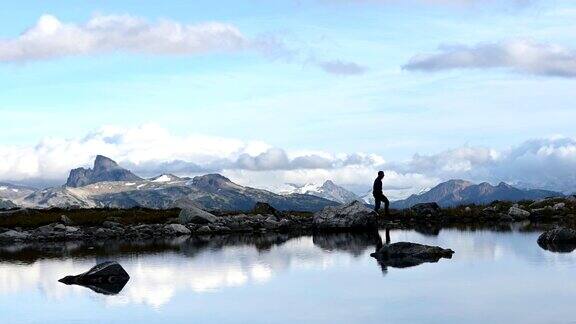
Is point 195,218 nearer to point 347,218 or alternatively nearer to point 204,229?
point 204,229

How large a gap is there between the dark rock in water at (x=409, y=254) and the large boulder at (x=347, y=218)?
2257cm

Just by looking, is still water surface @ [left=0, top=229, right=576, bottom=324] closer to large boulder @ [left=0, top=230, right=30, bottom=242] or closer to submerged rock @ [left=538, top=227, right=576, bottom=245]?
submerged rock @ [left=538, top=227, right=576, bottom=245]

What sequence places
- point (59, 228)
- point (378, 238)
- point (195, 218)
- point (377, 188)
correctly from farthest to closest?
point (195, 218), point (377, 188), point (59, 228), point (378, 238)

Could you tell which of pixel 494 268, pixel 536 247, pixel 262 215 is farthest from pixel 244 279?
pixel 262 215

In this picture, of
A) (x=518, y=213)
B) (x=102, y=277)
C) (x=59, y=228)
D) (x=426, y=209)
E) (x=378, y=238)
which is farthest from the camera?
(x=426, y=209)

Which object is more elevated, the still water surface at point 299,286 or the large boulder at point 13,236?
the large boulder at point 13,236

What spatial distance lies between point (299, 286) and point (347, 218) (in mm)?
33954

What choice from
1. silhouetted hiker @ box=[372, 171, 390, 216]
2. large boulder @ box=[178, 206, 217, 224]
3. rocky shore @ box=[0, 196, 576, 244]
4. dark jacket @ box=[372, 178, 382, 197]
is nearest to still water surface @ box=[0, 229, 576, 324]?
rocky shore @ box=[0, 196, 576, 244]

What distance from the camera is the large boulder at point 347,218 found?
230 ft

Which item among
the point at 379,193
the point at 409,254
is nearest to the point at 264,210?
the point at 379,193

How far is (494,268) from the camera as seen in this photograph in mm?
40938

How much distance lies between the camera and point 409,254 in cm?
4572

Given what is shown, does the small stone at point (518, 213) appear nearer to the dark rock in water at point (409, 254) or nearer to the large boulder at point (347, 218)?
the large boulder at point (347, 218)

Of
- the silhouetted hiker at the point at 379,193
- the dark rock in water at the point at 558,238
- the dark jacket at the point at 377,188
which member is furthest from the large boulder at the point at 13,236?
the dark rock in water at the point at 558,238
